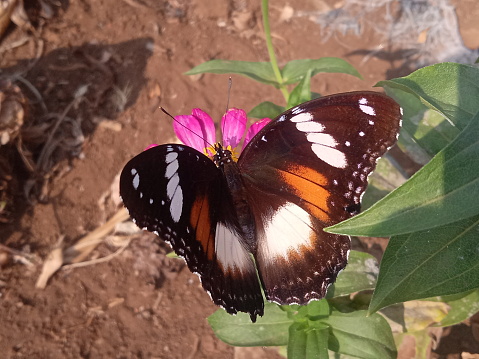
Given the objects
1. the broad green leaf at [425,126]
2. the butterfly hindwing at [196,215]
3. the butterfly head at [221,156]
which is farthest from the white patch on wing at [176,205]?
the broad green leaf at [425,126]

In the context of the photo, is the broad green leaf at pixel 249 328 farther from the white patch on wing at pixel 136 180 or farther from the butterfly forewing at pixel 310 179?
the white patch on wing at pixel 136 180

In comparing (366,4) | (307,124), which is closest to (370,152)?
(307,124)

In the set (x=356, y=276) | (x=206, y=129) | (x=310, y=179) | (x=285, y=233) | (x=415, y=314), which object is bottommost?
(x=415, y=314)

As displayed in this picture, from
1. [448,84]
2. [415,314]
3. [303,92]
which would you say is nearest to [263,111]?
[303,92]

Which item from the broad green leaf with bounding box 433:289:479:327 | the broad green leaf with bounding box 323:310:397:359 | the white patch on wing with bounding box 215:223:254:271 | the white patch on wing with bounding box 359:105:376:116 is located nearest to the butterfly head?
the white patch on wing with bounding box 215:223:254:271

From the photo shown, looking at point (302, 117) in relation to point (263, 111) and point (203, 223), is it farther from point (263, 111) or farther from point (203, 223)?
point (263, 111)

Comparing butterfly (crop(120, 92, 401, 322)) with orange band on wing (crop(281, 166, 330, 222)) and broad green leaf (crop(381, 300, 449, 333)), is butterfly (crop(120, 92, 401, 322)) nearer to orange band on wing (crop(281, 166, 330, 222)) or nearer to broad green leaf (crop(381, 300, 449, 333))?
orange band on wing (crop(281, 166, 330, 222))

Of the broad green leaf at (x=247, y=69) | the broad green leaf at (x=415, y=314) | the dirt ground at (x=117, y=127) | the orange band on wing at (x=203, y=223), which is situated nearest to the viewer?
the orange band on wing at (x=203, y=223)

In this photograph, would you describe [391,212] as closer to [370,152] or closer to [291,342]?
[370,152]
